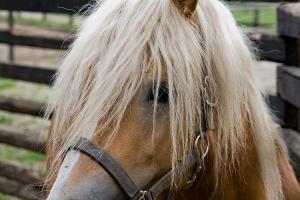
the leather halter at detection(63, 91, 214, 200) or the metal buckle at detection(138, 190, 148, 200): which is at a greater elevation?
the leather halter at detection(63, 91, 214, 200)

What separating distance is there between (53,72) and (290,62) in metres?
2.07

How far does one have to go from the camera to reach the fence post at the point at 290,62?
8.74 ft

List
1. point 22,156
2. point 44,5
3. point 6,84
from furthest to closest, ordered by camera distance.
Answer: point 6,84, point 22,156, point 44,5

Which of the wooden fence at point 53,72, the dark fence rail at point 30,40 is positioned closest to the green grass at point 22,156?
the wooden fence at point 53,72

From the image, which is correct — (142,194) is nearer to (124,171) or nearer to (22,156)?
(124,171)

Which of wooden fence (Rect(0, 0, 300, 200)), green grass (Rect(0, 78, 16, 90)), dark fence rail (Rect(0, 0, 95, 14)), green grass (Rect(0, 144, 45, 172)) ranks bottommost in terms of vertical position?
green grass (Rect(0, 78, 16, 90))

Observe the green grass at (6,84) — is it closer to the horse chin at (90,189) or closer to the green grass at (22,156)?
the green grass at (22,156)

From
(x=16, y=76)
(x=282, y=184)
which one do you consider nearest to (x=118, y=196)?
(x=282, y=184)

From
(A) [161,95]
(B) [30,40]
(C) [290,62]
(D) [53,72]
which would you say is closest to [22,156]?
(B) [30,40]

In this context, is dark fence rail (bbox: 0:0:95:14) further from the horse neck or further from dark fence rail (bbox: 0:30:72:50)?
the horse neck

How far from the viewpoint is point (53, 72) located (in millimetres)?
4320

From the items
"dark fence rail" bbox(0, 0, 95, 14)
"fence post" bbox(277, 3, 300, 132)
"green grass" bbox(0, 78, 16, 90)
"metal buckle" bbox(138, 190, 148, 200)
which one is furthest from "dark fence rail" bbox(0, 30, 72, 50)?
"green grass" bbox(0, 78, 16, 90)

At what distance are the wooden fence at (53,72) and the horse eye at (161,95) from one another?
791 millimetres

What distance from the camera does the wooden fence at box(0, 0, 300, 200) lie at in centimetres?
276
